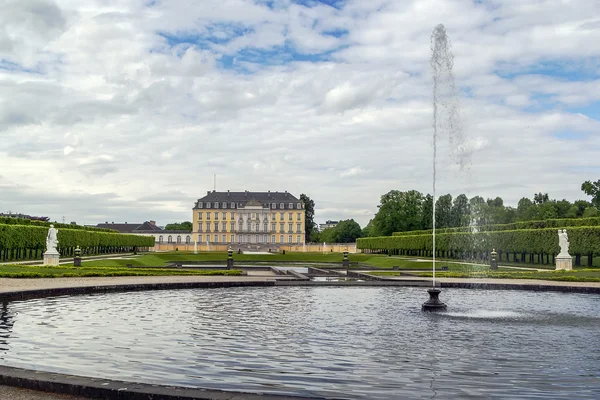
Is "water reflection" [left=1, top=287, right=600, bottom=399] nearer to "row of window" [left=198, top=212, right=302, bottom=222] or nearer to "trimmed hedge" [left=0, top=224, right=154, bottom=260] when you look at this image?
"trimmed hedge" [left=0, top=224, right=154, bottom=260]

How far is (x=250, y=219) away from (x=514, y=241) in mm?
88921

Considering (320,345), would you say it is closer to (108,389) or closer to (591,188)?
(108,389)

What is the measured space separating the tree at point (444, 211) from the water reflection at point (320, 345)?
74576 millimetres

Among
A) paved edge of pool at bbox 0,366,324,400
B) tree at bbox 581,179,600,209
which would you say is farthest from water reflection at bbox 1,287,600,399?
tree at bbox 581,179,600,209

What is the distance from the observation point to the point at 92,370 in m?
7.67

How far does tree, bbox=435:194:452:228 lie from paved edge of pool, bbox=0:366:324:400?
85.3m

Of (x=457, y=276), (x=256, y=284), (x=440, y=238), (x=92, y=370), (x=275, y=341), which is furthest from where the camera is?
(x=440, y=238)

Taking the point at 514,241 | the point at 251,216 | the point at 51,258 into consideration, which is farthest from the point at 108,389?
the point at 251,216

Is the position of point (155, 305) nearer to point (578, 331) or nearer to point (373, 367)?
point (373, 367)

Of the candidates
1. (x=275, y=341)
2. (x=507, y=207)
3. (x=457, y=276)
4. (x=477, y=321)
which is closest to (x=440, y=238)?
(x=457, y=276)

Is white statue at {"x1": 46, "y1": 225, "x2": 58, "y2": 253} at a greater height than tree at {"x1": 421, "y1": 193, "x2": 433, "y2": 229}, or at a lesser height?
lesser

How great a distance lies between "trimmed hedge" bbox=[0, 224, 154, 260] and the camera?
137ft

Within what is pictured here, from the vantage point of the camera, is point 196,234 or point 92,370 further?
point 196,234

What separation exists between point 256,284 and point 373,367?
14.4 metres
